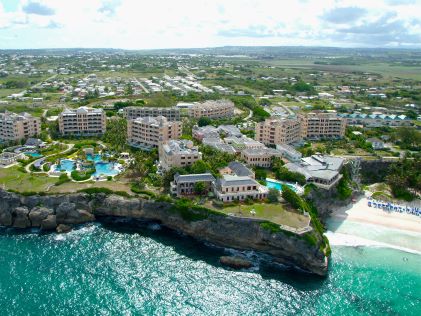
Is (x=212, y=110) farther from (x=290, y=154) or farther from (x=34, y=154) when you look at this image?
(x=34, y=154)

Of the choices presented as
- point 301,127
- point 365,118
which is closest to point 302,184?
point 301,127

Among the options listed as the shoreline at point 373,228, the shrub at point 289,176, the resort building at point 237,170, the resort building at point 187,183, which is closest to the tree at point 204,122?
the resort building at point 237,170

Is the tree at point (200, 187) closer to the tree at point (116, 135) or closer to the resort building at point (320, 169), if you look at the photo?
the resort building at point (320, 169)

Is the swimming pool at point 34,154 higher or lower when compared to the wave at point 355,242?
higher

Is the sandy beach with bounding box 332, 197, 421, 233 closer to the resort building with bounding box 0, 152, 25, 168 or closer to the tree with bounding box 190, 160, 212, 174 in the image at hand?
the tree with bounding box 190, 160, 212, 174

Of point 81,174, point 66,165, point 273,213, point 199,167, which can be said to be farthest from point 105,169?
point 273,213

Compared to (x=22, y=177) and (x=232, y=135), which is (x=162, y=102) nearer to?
(x=232, y=135)
